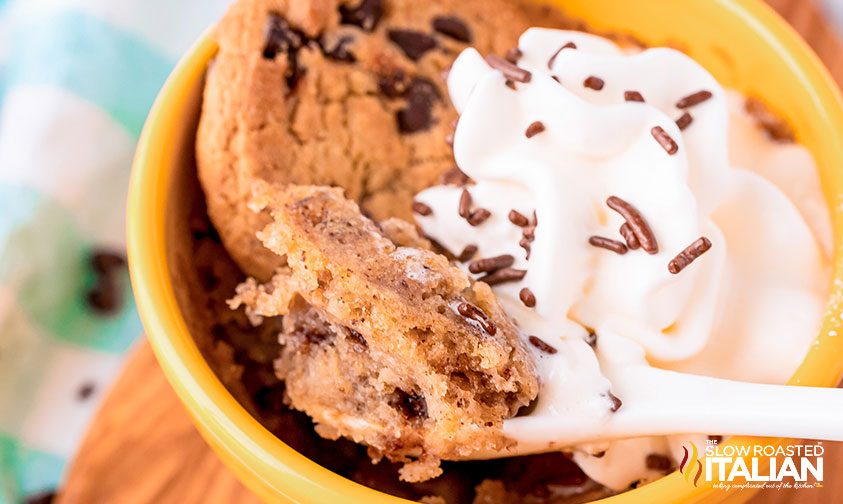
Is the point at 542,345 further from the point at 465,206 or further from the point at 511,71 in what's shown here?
the point at 511,71

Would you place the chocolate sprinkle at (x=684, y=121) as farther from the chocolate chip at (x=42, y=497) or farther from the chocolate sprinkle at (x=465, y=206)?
the chocolate chip at (x=42, y=497)

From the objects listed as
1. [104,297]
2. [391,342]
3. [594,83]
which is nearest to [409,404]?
[391,342]

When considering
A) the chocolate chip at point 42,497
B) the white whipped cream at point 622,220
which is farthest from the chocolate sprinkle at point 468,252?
the chocolate chip at point 42,497

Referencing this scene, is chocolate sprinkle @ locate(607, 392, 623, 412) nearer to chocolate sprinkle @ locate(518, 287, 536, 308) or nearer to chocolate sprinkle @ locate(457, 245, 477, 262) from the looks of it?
chocolate sprinkle @ locate(518, 287, 536, 308)

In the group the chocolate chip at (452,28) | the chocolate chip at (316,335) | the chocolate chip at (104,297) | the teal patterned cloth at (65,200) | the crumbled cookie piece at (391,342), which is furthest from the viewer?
the chocolate chip at (104,297)

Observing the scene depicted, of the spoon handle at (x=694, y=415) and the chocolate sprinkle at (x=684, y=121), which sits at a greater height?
the chocolate sprinkle at (x=684, y=121)

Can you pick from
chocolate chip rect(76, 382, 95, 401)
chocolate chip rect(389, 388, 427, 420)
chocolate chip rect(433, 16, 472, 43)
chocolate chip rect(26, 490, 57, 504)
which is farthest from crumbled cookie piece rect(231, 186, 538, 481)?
chocolate chip rect(76, 382, 95, 401)
